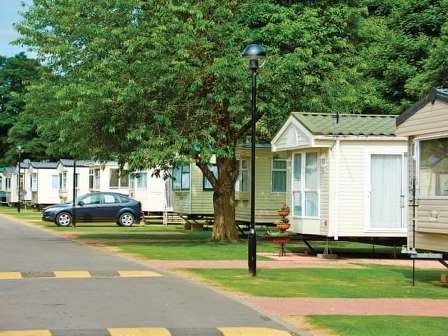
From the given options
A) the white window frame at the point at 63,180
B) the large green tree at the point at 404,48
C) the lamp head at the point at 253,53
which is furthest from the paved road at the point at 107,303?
the white window frame at the point at 63,180

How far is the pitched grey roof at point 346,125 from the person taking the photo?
2333cm

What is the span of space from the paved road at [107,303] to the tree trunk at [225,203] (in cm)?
895

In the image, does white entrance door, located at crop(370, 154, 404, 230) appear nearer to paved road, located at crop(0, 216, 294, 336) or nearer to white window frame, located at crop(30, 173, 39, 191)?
paved road, located at crop(0, 216, 294, 336)

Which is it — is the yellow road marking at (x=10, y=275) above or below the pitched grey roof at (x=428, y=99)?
below

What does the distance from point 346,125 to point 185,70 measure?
4.73 metres

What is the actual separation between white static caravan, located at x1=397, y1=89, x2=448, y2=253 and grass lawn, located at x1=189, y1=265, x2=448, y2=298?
91 centimetres

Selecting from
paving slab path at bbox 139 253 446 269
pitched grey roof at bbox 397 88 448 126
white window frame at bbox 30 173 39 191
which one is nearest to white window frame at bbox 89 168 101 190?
white window frame at bbox 30 173 39 191

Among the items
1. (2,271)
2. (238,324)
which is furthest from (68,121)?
(238,324)

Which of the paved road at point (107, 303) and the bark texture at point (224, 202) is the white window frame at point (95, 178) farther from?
the paved road at point (107, 303)

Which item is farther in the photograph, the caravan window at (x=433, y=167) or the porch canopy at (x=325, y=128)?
the porch canopy at (x=325, y=128)

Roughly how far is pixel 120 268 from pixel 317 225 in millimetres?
6709

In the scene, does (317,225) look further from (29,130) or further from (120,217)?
(29,130)

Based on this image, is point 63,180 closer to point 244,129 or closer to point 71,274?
point 244,129

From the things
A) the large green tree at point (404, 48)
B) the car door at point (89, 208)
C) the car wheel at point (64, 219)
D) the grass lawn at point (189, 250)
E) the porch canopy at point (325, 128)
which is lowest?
the grass lawn at point (189, 250)
